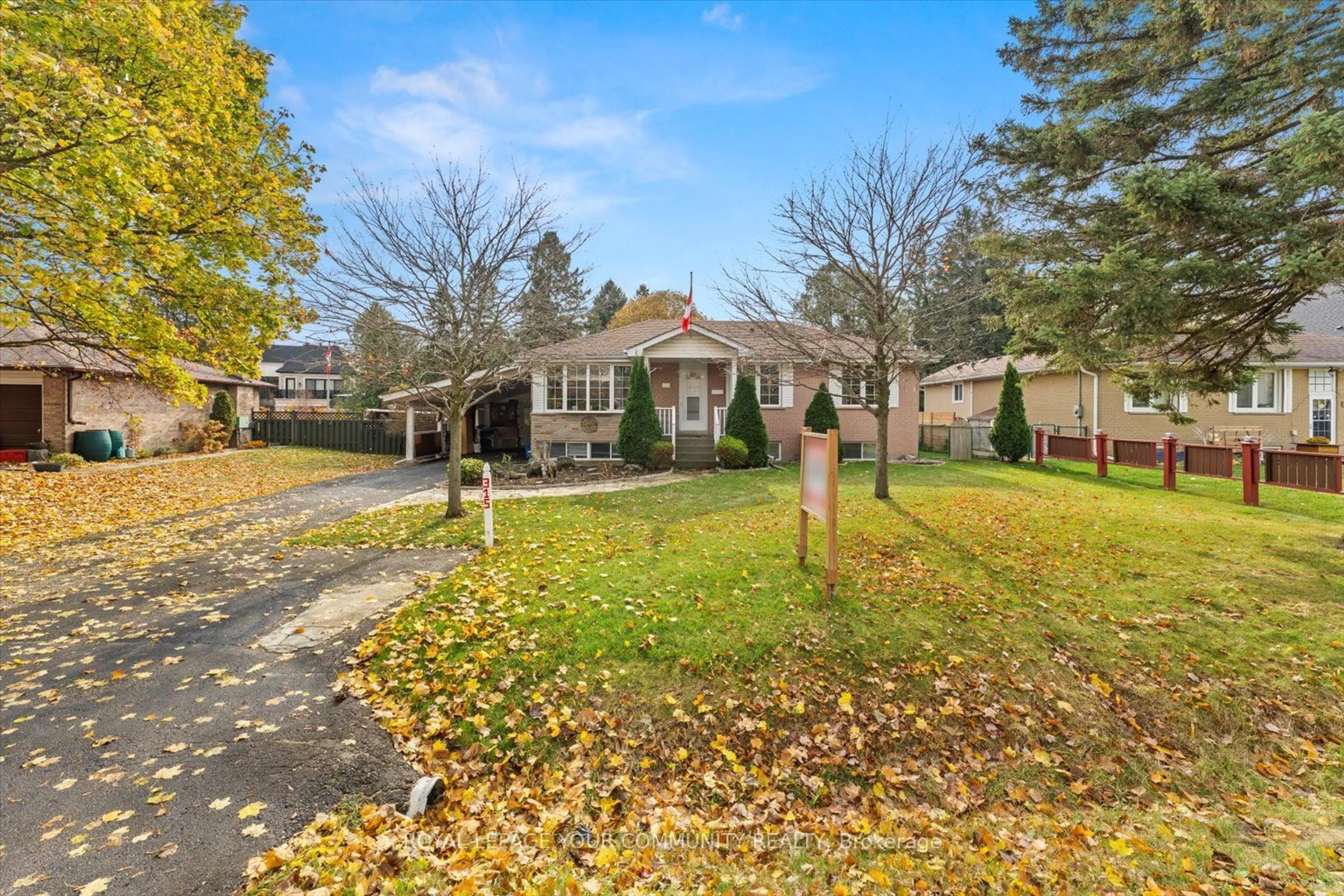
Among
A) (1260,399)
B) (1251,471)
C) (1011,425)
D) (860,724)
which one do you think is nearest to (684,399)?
(1011,425)

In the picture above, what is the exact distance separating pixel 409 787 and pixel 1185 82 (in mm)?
13097

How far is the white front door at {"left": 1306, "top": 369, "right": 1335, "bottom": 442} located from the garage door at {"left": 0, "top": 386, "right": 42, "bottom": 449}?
42.6 meters

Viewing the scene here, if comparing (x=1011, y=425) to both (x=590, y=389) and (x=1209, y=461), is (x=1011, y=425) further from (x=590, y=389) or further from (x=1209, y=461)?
(x=590, y=389)

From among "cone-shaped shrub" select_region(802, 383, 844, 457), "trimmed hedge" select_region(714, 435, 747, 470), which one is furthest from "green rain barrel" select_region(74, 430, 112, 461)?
"cone-shaped shrub" select_region(802, 383, 844, 457)

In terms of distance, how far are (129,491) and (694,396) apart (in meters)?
15.4

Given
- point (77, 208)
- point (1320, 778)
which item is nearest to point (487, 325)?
point (77, 208)

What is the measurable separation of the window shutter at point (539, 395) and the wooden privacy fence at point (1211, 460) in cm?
1635

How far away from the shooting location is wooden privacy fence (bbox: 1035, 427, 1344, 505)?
37.4ft

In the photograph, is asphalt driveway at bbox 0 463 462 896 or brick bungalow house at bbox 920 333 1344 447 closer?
asphalt driveway at bbox 0 463 462 896

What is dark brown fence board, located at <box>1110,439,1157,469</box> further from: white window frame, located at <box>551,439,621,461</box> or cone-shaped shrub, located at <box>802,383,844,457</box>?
white window frame, located at <box>551,439,621,461</box>

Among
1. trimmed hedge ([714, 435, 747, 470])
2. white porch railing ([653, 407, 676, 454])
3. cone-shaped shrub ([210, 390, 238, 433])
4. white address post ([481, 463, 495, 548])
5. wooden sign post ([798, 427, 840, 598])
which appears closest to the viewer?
wooden sign post ([798, 427, 840, 598])

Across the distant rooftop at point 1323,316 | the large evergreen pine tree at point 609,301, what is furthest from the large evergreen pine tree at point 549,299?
the large evergreen pine tree at point 609,301

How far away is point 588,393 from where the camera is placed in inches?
769

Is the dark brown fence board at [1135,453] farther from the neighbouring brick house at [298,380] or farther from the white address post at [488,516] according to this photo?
the neighbouring brick house at [298,380]
